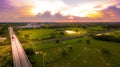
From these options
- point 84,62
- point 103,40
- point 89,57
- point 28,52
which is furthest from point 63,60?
point 103,40

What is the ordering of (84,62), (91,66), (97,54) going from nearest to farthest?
(91,66)
(84,62)
(97,54)

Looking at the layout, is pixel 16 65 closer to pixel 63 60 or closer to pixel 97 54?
pixel 63 60

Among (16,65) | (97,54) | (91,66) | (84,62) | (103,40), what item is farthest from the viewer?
(103,40)

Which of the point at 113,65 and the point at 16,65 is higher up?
the point at 16,65

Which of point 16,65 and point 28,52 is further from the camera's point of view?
point 28,52

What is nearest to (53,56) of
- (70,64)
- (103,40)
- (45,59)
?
(45,59)

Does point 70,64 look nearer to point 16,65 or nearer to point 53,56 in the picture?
point 53,56

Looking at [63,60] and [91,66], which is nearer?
[91,66]

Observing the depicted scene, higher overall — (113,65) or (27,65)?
(27,65)

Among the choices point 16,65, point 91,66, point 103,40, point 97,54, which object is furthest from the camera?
point 103,40
